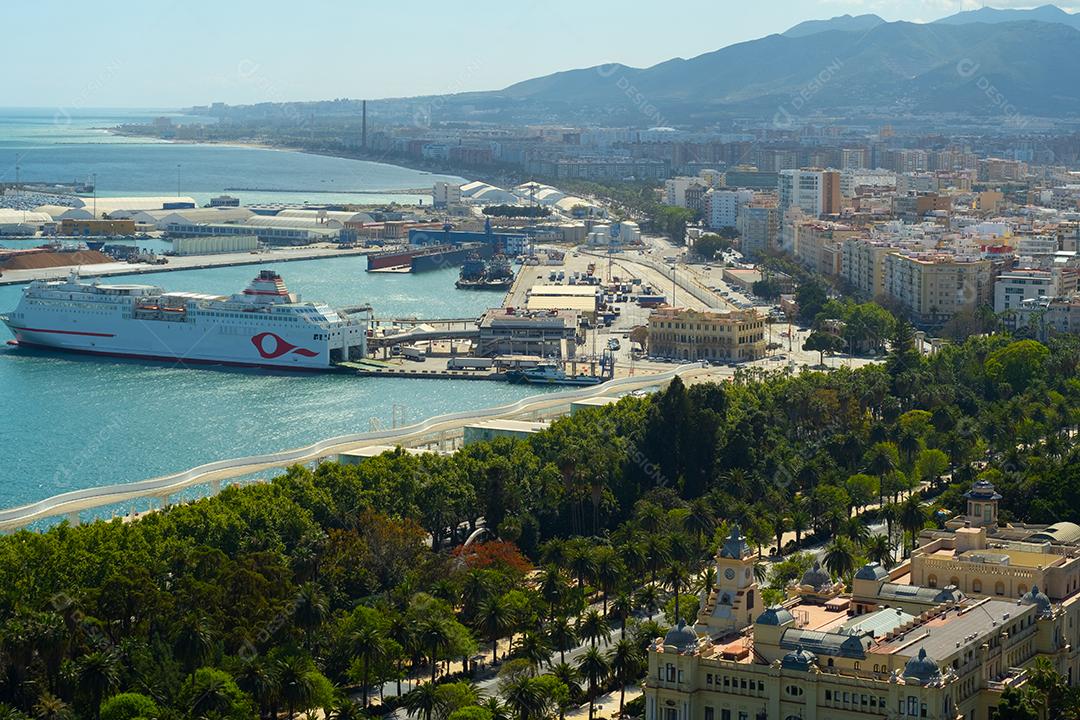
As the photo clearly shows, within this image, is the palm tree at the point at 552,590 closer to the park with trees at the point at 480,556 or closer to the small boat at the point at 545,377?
the park with trees at the point at 480,556

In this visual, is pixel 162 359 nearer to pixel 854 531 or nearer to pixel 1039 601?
pixel 854 531

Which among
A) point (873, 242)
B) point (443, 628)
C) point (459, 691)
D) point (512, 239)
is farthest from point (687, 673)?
point (512, 239)

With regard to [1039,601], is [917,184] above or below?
below

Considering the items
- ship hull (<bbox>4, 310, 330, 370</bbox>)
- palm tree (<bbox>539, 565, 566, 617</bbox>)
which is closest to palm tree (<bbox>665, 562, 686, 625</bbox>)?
palm tree (<bbox>539, 565, 566, 617</bbox>)

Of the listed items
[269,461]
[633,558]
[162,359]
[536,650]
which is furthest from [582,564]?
[162,359]

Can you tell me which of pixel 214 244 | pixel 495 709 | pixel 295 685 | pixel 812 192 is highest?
pixel 812 192

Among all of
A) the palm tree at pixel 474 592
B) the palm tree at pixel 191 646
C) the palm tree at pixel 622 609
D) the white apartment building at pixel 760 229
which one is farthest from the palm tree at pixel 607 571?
the white apartment building at pixel 760 229
